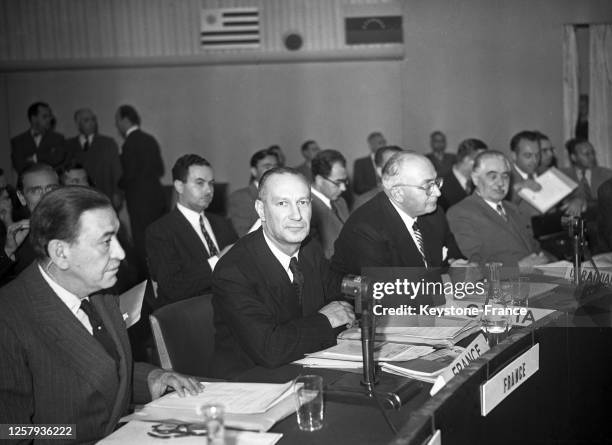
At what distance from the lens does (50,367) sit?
73.7 inches

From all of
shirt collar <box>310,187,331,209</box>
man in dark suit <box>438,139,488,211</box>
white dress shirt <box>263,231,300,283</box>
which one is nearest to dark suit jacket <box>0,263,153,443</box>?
white dress shirt <box>263,231,300,283</box>

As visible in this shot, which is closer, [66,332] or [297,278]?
[66,332]

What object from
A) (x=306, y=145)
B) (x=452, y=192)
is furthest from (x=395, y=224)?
(x=306, y=145)

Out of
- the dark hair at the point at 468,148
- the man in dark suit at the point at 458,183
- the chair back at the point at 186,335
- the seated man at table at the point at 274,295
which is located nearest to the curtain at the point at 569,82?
the dark hair at the point at 468,148

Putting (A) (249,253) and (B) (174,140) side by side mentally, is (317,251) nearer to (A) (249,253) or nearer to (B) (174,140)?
(A) (249,253)

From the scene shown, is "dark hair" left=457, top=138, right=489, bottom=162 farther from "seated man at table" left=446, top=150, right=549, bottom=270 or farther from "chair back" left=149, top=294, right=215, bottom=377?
"chair back" left=149, top=294, right=215, bottom=377

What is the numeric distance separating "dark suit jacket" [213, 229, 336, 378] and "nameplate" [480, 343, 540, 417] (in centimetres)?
80

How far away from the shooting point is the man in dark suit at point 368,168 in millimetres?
10172

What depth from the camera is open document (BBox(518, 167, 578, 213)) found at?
5367 mm

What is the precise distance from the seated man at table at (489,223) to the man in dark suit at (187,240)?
58.0 inches

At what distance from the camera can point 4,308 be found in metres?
1.87

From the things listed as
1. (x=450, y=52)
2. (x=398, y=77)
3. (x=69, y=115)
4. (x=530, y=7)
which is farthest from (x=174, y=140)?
(x=530, y=7)

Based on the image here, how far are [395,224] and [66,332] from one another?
1917 millimetres

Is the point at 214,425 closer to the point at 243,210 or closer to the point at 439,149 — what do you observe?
the point at 243,210
